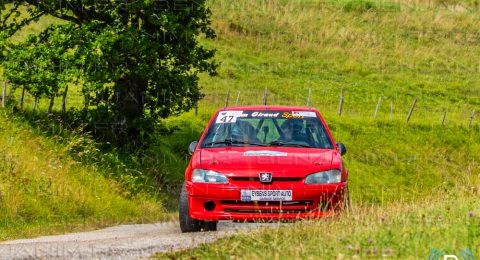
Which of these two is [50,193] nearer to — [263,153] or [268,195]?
[263,153]

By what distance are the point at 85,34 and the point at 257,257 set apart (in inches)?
544

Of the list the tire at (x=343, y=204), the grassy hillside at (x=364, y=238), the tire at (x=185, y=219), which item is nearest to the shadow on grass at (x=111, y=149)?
the tire at (x=185, y=219)

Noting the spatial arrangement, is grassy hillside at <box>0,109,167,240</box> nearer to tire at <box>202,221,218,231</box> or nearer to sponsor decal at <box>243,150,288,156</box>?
tire at <box>202,221,218,231</box>

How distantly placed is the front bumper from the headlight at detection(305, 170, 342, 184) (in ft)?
0.22

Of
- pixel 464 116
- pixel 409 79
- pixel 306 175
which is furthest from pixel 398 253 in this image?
pixel 409 79

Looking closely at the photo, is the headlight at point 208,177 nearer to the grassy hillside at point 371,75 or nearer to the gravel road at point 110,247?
the gravel road at point 110,247

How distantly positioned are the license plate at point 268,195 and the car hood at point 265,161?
0.70 feet

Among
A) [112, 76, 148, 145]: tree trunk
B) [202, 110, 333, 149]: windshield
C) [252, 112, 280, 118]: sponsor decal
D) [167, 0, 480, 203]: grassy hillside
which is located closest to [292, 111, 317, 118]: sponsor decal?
[202, 110, 333, 149]: windshield

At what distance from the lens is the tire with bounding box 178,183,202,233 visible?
38.6 feet

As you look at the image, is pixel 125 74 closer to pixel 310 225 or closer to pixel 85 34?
pixel 85 34

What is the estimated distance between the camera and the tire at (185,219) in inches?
463

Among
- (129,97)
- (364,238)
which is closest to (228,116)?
(364,238)

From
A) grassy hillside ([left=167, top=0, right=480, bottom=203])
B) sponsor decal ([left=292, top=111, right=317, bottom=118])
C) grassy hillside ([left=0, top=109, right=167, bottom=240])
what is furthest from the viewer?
grassy hillside ([left=167, top=0, right=480, bottom=203])

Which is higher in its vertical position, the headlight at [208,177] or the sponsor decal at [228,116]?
the sponsor decal at [228,116]
